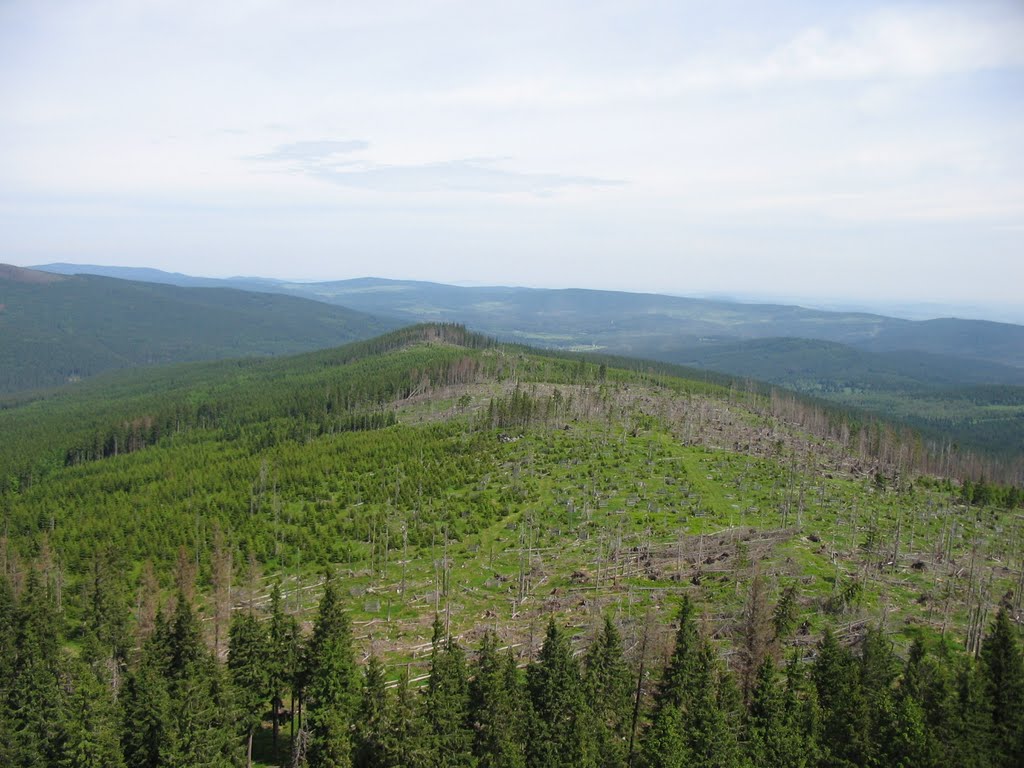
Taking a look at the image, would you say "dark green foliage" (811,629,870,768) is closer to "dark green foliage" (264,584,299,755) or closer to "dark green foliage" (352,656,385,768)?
"dark green foliage" (352,656,385,768)

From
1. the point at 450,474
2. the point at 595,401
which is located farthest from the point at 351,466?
the point at 595,401

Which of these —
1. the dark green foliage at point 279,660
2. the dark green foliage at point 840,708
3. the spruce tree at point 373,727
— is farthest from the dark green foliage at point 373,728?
the dark green foliage at point 840,708

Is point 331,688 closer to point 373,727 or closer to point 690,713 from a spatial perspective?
point 373,727

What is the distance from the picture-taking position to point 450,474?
100m

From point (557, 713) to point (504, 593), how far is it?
2768cm

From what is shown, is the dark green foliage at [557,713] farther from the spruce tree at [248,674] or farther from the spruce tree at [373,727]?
the spruce tree at [248,674]

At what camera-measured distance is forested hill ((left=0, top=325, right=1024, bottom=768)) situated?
3844 centimetres

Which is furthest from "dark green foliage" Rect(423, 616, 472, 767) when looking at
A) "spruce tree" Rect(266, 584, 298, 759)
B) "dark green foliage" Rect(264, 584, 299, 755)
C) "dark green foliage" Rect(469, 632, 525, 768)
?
"spruce tree" Rect(266, 584, 298, 759)

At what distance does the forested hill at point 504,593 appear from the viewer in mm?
38438

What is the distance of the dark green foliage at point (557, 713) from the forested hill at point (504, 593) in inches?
7.5

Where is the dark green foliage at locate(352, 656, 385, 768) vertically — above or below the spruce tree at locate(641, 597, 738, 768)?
below

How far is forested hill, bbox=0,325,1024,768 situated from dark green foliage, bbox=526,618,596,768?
192mm

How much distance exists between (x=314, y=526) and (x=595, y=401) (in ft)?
249

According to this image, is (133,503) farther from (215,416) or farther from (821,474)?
(821,474)
